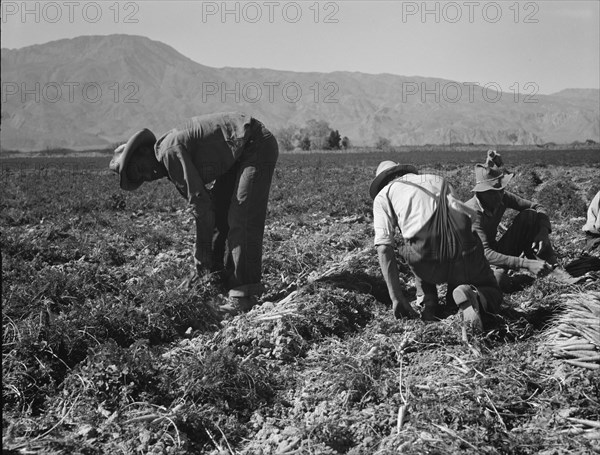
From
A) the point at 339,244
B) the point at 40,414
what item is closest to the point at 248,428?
the point at 40,414

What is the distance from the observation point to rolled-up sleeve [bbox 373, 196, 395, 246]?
438 cm

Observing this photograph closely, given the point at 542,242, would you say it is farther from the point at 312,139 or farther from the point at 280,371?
the point at 312,139

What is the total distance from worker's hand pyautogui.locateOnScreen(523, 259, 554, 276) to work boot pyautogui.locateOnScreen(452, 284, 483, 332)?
4.04 ft

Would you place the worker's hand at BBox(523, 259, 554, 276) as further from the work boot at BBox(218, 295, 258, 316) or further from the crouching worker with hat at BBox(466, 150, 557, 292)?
the work boot at BBox(218, 295, 258, 316)

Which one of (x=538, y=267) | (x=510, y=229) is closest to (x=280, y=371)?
(x=538, y=267)

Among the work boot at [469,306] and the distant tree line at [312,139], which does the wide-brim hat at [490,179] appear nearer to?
the work boot at [469,306]

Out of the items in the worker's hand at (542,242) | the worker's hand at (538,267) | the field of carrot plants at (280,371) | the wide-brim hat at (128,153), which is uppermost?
the wide-brim hat at (128,153)

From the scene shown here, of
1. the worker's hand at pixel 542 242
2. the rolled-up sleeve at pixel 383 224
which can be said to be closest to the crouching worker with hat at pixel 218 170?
the rolled-up sleeve at pixel 383 224

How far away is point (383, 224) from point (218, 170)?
5.52 feet

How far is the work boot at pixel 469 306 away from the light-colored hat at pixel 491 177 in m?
1.28

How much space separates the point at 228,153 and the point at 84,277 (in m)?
1.86

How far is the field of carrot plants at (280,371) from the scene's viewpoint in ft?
10.8

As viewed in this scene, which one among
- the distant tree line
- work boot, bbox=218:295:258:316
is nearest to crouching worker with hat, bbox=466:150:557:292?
work boot, bbox=218:295:258:316

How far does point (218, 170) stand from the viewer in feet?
17.6
